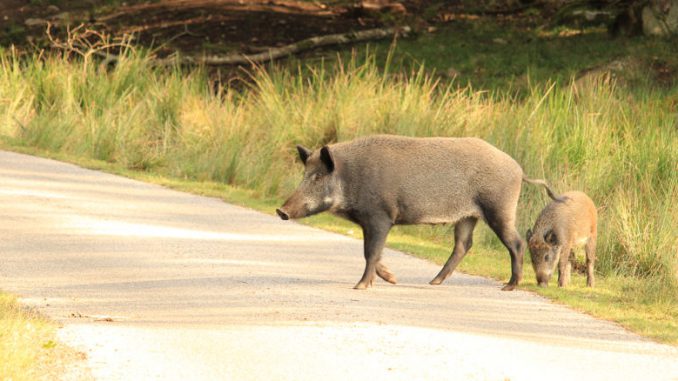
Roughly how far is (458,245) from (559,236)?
89 centimetres

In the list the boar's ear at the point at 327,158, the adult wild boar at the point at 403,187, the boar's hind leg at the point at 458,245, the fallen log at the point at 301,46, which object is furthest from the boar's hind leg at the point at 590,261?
the fallen log at the point at 301,46

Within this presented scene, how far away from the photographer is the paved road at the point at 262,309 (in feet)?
25.6

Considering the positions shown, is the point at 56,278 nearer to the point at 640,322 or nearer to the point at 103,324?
the point at 103,324

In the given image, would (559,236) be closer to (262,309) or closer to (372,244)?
(372,244)

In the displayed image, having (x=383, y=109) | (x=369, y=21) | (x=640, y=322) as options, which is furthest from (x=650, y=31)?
(x=640, y=322)

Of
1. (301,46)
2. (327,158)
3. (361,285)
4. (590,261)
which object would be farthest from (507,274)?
(301,46)

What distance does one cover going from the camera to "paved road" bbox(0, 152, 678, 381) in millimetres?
7816

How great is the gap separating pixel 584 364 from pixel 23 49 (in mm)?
23847

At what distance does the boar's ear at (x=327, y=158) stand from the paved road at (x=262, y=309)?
92cm

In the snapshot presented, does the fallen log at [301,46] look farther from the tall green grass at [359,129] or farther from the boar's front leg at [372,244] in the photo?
the boar's front leg at [372,244]

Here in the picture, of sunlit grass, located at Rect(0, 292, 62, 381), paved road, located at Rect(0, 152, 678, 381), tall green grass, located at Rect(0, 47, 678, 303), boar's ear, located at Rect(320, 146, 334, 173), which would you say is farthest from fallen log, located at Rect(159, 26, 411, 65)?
sunlit grass, located at Rect(0, 292, 62, 381)

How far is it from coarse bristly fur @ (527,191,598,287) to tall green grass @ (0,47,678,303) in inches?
38.0

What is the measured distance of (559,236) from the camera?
11555mm

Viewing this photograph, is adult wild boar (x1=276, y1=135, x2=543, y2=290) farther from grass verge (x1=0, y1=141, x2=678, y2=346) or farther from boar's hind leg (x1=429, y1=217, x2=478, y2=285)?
grass verge (x1=0, y1=141, x2=678, y2=346)
